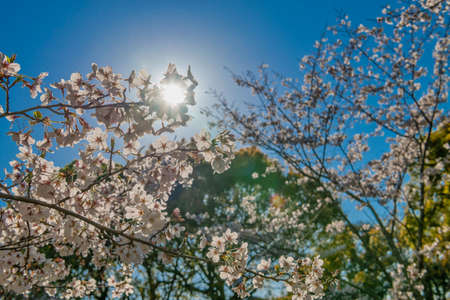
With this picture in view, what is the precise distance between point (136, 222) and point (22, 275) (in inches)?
66.7

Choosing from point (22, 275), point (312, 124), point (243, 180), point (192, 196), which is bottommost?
point (22, 275)

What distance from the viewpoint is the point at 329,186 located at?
9.38 m

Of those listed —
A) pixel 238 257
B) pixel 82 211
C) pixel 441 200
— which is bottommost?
pixel 238 257

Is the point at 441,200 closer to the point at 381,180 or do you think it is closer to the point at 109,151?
the point at 381,180

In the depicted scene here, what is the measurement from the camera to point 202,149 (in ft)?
6.85

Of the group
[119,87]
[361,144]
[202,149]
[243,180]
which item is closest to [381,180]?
[361,144]

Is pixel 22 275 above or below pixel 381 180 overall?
below

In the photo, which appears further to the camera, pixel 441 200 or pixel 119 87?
pixel 441 200

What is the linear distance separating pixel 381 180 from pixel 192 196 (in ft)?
24.0

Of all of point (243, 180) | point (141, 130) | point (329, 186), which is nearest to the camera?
point (141, 130)

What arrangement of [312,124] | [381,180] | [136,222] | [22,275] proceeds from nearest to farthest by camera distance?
[136,222]
[22,275]
[312,124]
[381,180]

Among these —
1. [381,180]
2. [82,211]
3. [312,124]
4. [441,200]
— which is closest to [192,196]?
[312,124]

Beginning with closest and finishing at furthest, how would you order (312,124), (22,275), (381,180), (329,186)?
(22,275) < (312,124) < (381,180) < (329,186)

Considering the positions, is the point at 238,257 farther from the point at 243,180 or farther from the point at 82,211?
the point at 243,180
